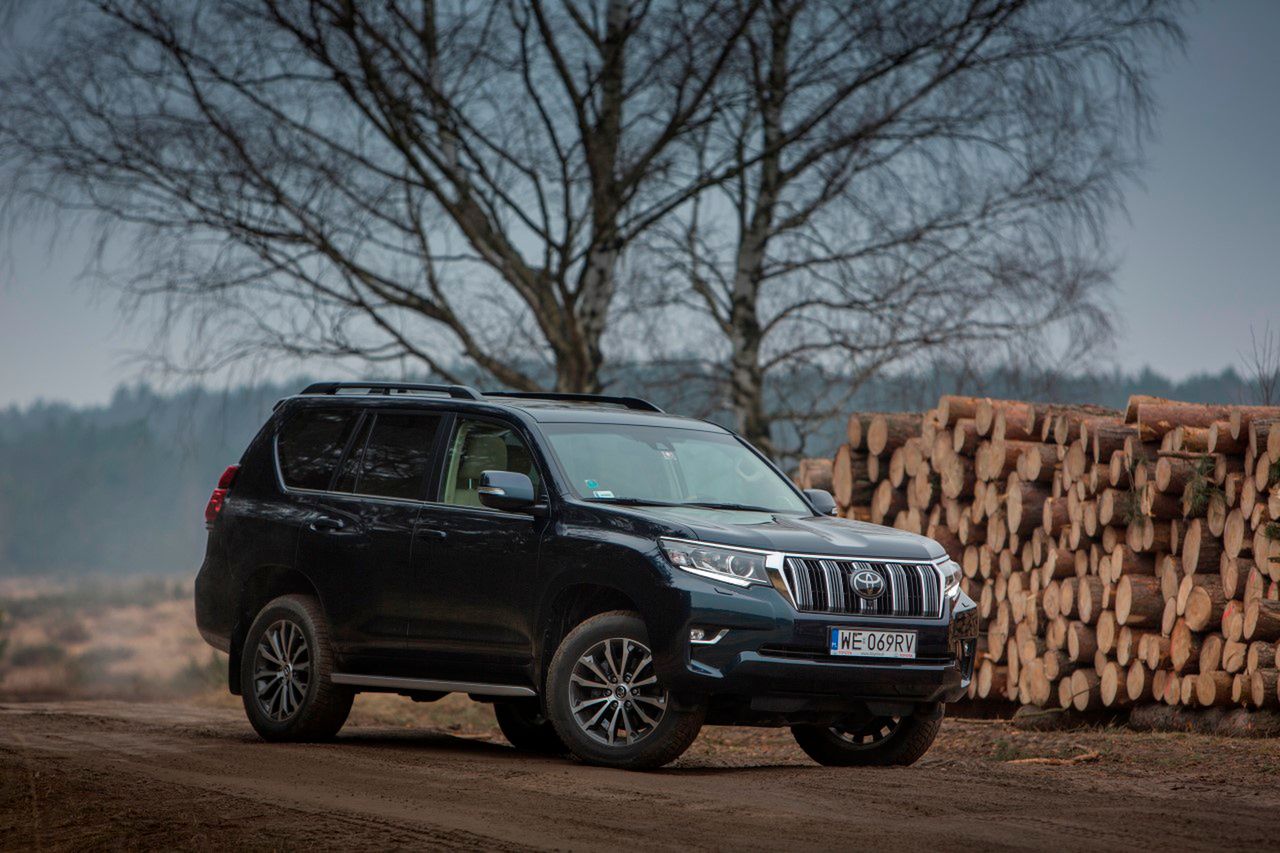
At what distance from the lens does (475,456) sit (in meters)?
9.74

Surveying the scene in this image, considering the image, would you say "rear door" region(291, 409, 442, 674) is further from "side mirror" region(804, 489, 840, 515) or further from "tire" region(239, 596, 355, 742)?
"side mirror" region(804, 489, 840, 515)

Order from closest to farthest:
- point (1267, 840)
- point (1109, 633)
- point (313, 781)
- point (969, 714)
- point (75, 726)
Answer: point (1267, 840) → point (313, 781) → point (75, 726) → point (1109, 633) → point (969, 714)

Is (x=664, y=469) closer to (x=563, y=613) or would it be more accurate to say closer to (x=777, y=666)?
(x=563, y=613)

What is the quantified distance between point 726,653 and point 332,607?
289 centimetres

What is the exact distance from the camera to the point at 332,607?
33.0 ft

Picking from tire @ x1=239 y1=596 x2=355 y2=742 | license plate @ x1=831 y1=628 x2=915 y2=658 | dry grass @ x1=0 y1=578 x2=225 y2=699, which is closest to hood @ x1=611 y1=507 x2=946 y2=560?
license plate @ x1=831 y1=628 x2=915 y2=658

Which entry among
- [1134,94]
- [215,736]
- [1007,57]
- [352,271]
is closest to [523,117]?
[352,271]

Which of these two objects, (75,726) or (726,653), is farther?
(75,726)

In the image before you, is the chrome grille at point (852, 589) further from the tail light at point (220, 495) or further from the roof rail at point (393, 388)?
the tail light at point (220, 495)

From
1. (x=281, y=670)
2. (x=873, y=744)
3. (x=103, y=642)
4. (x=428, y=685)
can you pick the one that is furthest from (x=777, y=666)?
(x=103, y=642)

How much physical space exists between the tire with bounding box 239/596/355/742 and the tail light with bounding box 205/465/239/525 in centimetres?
100

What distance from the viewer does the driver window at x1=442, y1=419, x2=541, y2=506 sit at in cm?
955

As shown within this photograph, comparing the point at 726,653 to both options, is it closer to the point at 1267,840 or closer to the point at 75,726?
the point at 1267,840

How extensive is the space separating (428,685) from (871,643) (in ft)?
8.48
